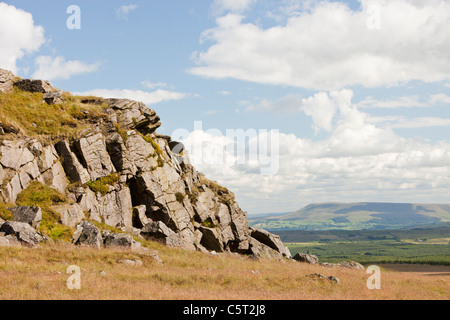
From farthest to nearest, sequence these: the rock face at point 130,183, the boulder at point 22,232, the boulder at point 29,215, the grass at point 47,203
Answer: the rock face at point 130,183 → the grass at point 47,203 → the boulder at point 29,215 → the boulder at point 22,232

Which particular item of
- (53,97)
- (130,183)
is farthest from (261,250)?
(53,97)

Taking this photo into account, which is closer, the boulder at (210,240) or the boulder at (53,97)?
the boulder at (53,97)

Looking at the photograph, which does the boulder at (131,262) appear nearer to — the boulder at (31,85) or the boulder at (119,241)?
the boulder at (119,241)

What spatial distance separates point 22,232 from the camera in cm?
2942

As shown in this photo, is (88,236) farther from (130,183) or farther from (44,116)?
(44,116)

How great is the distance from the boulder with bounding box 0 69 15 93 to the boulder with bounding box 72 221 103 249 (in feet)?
80.8

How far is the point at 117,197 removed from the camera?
43312 millimetres

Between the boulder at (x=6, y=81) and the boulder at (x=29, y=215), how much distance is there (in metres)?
22.3

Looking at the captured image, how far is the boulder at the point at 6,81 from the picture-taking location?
47.6 meters

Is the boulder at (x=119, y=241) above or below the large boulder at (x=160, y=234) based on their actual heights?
above

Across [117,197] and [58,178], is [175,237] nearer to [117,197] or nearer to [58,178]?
[117,197]

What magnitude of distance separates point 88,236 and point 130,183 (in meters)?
13.5

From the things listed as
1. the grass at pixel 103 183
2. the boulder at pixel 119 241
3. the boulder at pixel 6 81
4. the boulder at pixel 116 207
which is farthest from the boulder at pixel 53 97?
the boulder at pixel 119 241
